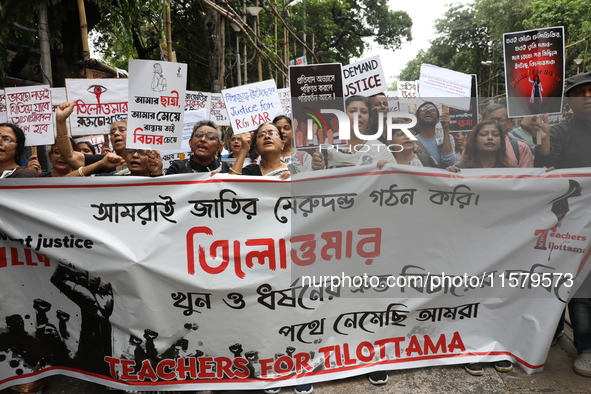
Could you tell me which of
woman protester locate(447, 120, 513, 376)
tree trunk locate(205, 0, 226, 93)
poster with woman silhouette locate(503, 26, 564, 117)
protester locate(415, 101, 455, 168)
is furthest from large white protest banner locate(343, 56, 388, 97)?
tree trunk locate(205, 0, 226, 93)

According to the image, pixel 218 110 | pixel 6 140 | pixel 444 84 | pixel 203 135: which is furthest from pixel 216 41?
pixel 6 140

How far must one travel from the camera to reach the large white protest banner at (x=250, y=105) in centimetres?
516

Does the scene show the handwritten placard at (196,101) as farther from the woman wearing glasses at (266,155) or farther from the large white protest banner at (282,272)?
the large white protest banner at (282,272)

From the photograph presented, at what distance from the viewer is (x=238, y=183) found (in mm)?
2857

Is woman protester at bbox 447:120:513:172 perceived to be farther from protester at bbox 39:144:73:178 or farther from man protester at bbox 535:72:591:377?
protester at bbox 39:144:73:178

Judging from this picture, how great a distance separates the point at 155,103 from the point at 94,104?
2.06 meters

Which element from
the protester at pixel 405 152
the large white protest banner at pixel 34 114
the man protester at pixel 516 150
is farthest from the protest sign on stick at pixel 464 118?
the large white protest banner at pixel 34 114

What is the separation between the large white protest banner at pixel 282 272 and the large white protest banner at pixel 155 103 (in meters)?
0.73

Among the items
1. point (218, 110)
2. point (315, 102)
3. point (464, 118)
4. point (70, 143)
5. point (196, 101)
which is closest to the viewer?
point (70, 143)

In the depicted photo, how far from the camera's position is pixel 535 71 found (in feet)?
11.3

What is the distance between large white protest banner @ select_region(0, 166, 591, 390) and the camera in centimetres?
276

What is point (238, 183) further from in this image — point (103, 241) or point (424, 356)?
point (424, 356)

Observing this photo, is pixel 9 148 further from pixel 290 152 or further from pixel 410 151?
pixel 410 151

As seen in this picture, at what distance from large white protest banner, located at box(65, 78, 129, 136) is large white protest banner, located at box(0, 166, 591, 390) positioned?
2.57m
